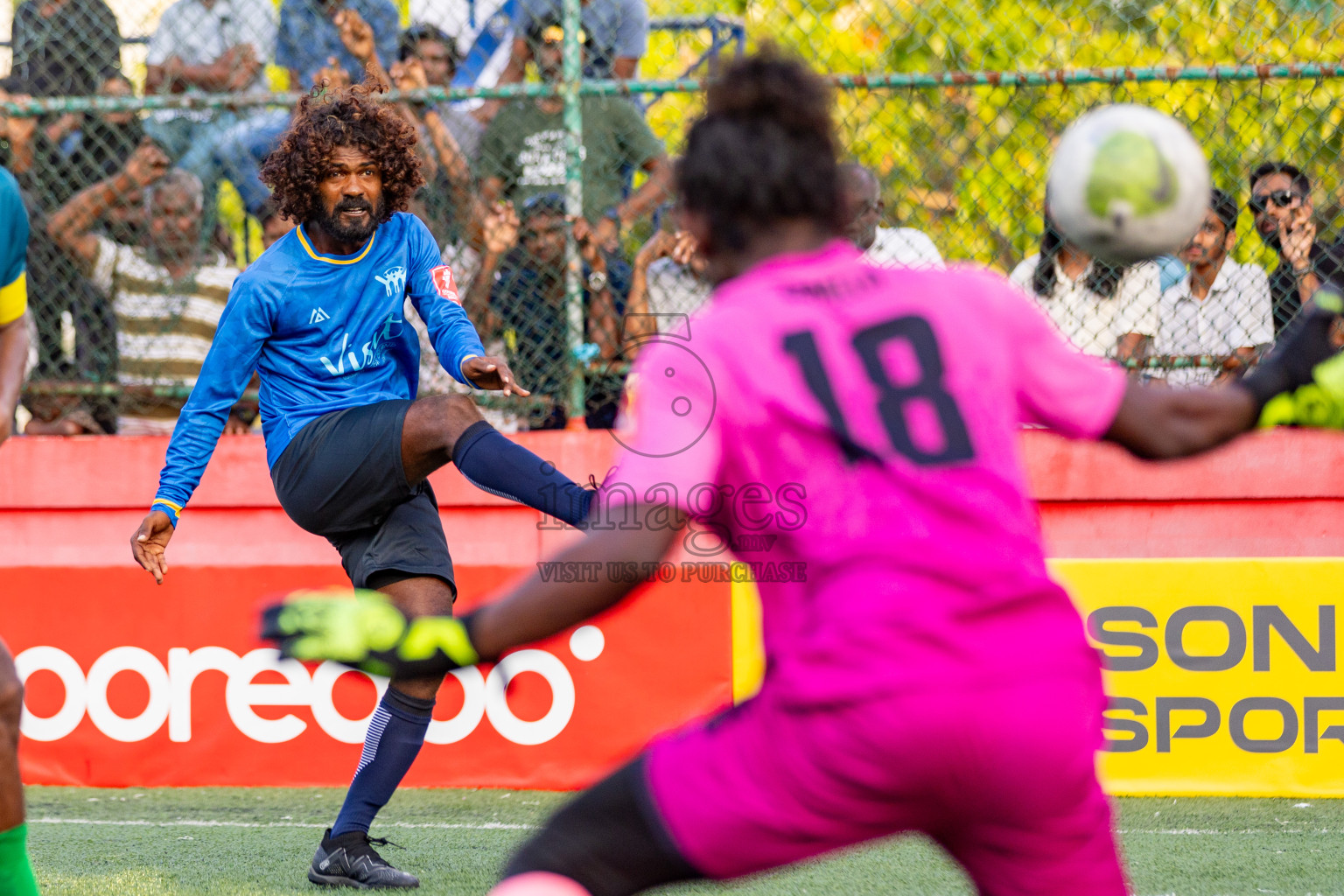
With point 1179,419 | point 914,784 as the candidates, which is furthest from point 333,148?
point 914,784

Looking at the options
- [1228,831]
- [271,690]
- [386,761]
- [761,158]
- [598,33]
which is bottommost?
[1228,831]

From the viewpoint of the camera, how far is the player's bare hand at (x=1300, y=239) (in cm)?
607

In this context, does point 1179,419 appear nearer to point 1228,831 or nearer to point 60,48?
point 1228,831

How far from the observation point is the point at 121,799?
594 cm

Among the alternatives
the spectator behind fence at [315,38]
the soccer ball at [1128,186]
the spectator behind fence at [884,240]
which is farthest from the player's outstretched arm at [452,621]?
the spectator behind fence at [315,38]

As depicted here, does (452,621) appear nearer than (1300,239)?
Yes

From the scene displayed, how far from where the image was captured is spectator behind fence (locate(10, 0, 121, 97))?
706 centimetres

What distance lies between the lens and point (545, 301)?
6.50 m

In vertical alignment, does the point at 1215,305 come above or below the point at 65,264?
below

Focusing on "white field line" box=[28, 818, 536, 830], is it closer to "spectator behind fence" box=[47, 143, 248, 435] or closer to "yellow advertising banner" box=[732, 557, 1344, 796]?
"spectator behind fence" box=[47, 143, 248, 435]

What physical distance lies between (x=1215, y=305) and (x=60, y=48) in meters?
5.44

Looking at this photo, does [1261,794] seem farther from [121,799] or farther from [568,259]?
[121,799]

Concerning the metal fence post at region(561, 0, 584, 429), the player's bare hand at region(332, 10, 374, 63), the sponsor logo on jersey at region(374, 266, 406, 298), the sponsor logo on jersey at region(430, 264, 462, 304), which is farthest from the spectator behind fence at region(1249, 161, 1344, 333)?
the player's bare hand at region(332, 10, 374, 63)

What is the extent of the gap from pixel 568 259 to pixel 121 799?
2.89 metres
